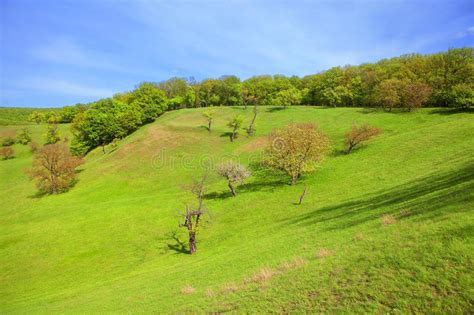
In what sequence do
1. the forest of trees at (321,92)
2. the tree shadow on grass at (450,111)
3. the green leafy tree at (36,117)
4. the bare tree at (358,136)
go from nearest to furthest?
the bare tree at (358,136) → the tree shadow on grass at (450,111) → the forest of trees at (321,92) → the green leafy tree at (36,117)

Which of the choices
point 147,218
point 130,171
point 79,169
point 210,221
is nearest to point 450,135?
point 210,221

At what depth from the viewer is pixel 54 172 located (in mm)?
71438

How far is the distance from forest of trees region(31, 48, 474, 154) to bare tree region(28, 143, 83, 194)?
2646 centimetres

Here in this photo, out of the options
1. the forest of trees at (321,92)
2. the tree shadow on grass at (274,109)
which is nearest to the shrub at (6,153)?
the forest of trees at (321,92)

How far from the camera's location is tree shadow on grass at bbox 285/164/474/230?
2044cm

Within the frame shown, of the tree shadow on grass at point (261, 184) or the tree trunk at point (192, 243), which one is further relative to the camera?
the tree shadow on grass at point (261, 184)

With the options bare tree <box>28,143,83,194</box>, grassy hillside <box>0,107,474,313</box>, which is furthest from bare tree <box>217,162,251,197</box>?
bare tree <box>28,143,83,194</box>

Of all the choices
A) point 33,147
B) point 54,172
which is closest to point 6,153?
point 33,147

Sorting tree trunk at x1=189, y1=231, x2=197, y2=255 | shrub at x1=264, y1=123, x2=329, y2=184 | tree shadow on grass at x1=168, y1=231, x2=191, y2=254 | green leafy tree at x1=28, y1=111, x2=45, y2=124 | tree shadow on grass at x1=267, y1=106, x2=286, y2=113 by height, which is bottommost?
tree shadow on grass at x1=168, y1=231, x2=191, y2=254

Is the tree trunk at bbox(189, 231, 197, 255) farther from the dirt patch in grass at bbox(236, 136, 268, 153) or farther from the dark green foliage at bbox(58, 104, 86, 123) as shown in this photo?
the dark green foliage at bbox(58, 104, 86, 123)

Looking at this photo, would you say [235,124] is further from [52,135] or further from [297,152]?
[52,135]

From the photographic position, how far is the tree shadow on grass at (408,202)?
67.1 feet

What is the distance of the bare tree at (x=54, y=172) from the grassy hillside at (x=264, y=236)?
10.5 ft

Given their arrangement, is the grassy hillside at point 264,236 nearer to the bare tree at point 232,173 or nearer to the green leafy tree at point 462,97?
the bare tree at point 232,173
